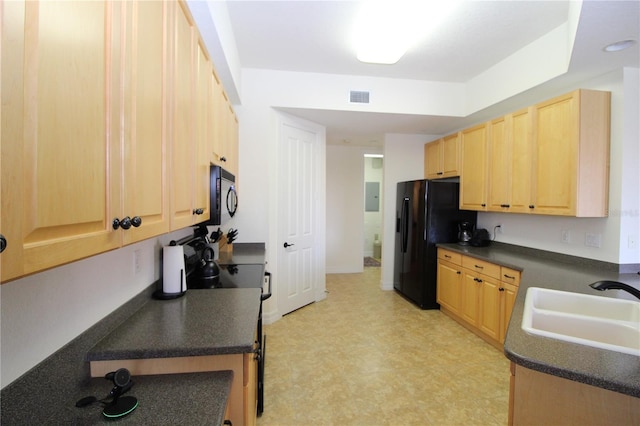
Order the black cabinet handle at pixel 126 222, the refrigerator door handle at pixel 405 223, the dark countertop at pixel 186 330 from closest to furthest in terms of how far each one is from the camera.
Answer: the black cabinet handle at pixel 126 222, the dark countertop at pixel 186 330, the refrigerator door handle at pixel 405 223

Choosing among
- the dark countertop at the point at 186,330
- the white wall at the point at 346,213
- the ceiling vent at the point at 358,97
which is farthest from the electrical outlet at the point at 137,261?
the white wall at the point at 346,213

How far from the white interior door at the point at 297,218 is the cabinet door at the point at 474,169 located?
6.12ft

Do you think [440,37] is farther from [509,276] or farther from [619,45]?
[509,276]

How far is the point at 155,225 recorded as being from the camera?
3.18ft

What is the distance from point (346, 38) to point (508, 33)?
1381mm

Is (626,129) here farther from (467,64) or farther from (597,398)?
(597,398)

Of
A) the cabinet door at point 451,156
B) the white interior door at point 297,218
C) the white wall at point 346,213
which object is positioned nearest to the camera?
the white interior door at point 297,218

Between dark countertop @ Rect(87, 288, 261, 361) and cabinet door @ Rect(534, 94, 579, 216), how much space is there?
2556 millimetres

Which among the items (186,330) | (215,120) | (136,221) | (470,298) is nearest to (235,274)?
(186,330)

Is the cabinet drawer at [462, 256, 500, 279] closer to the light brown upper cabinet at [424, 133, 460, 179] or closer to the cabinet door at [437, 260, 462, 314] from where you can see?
the cabinet door at [437, 260, 462, 314]

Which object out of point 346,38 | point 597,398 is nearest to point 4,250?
point 597,398

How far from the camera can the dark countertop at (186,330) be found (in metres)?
1.03

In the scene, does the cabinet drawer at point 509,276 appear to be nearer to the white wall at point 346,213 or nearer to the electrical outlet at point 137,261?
the electrical outlet at point 137,261

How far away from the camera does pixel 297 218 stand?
3727 millimetres
